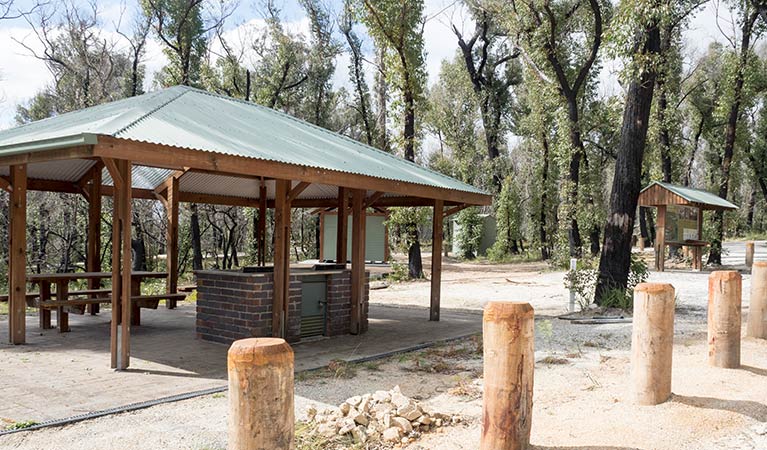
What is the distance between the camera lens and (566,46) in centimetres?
2297

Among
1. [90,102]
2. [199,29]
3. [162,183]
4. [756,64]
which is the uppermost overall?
[199,29]

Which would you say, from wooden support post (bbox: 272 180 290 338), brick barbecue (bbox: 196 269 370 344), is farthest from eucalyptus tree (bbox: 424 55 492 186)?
wooden support post (bbox: 272 180 290 338)

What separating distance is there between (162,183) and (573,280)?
795 cm

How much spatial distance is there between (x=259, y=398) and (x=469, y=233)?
2850 centimetres

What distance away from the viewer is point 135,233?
22.5 m

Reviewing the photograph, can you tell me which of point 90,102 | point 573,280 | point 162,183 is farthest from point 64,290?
point 90,102

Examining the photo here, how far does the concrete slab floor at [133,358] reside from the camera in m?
5.06

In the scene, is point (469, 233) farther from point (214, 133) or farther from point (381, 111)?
point (214, 133)

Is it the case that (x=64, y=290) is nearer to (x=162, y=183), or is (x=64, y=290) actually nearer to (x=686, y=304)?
(x=162, y=183)

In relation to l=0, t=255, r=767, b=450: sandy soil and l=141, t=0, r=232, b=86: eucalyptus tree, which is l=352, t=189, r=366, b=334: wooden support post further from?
l=141, t=0, r=232, b=86: eucalyptus tree

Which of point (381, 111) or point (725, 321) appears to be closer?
point (725, 321)

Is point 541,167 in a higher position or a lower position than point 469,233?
higher

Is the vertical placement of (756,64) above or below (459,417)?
above

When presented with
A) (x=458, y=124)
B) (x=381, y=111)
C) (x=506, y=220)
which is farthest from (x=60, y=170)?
(x=458, y=124)
